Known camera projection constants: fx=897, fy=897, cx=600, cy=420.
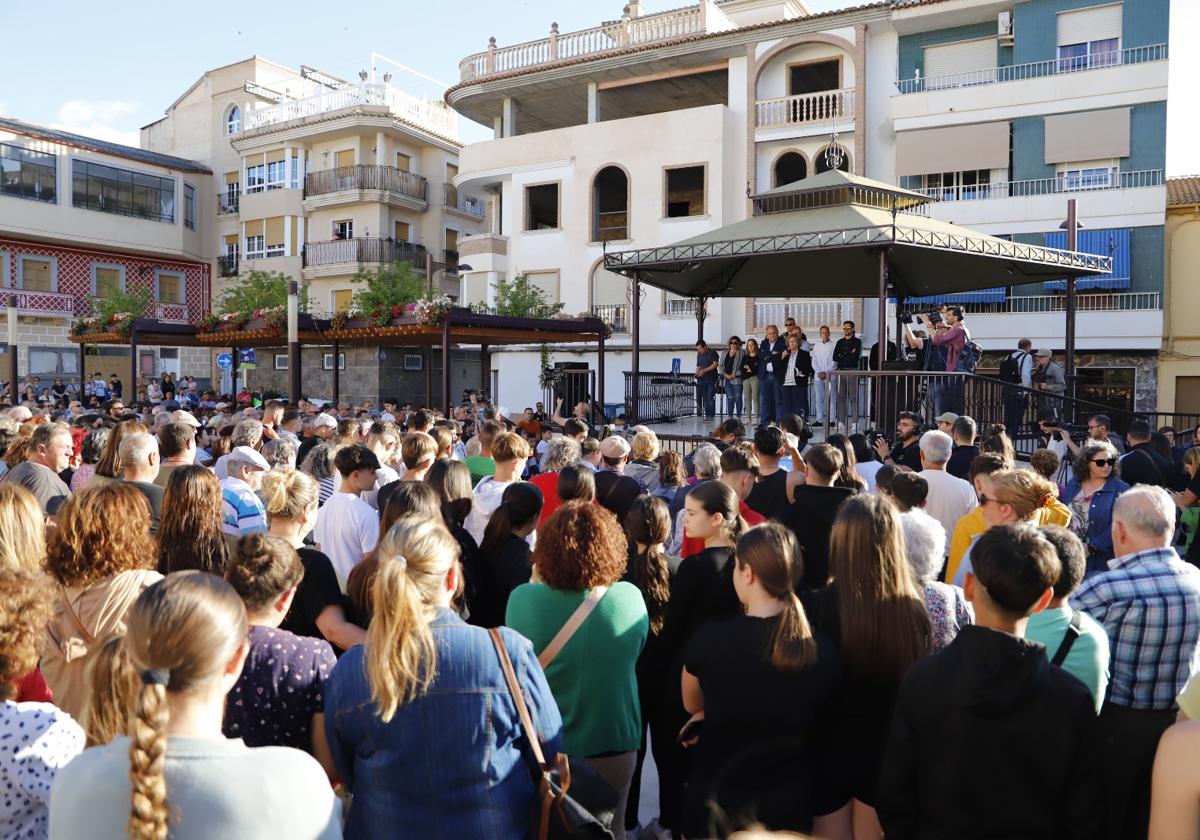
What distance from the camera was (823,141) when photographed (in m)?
24.6

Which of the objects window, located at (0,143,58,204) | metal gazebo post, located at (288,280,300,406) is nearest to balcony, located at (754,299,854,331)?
metal gazebo post, located at (288,280,300,406)

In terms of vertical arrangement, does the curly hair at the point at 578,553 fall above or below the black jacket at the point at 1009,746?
above

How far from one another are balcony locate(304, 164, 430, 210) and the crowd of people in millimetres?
32153

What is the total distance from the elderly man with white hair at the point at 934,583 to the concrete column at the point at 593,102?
2575 cm

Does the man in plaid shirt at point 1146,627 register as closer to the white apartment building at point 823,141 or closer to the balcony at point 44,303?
the white apartment building at point 823,141

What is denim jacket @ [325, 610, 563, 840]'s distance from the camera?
2311mm

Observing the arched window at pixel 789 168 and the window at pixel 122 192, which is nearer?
the arched window at pixel 789 168

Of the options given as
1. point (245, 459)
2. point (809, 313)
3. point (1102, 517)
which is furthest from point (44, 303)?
point (1102, 517)

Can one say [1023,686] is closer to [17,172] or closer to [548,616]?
[548,616]

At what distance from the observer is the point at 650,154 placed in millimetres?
26422

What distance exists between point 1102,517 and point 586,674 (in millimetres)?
4370

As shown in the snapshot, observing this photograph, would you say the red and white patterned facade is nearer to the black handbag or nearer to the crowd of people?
the crowd of people

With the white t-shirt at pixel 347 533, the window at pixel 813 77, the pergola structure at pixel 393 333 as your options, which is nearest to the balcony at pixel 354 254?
the pergola structure at pixel 393 333

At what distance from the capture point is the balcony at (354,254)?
33.8m
